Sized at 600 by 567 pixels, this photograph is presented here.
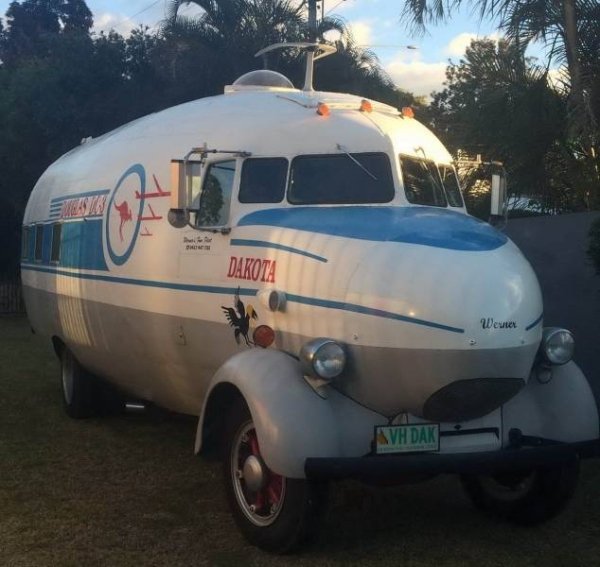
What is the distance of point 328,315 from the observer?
5.67 m

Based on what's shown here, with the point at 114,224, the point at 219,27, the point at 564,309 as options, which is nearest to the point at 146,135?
the point at 114,224

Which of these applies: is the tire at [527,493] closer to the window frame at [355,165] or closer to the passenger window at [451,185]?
the window frame at [355,165]

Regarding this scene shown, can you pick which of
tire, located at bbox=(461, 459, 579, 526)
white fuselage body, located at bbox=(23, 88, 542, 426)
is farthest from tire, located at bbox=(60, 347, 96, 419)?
tire, located at bbox=(461, 459, 579, 526)

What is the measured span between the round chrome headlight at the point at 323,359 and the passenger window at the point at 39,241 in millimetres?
6514

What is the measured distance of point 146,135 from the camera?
847 centimetres

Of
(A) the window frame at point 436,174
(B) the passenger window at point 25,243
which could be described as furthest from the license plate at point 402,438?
Answer: (B) the passenger window at point 25,243

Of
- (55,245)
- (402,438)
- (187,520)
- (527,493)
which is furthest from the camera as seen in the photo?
(55,245)

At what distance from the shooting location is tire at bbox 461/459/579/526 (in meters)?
6.16

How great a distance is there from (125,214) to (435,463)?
405 centimetres

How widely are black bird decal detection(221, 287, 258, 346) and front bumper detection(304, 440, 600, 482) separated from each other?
4.61 ft

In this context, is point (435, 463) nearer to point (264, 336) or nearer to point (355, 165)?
point (264, 336)

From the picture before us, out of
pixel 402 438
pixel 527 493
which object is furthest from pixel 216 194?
pixel 527 493

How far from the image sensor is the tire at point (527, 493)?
20.2 ft

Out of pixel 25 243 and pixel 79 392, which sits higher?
pixel 25 243
